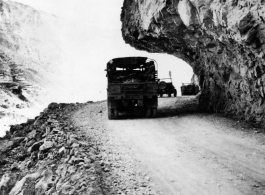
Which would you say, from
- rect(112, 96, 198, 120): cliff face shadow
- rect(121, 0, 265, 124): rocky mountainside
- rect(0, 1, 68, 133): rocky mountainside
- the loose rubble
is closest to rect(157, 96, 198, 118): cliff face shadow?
rect(112, 96, 198, 120): cliff face shadow

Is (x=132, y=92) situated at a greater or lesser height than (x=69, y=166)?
greater

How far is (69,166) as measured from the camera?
5305 millimetres

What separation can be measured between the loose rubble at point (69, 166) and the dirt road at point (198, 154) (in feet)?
1.29

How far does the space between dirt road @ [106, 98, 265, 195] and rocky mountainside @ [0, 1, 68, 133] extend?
13088mm

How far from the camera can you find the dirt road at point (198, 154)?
4199 mm

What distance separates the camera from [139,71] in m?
12.4

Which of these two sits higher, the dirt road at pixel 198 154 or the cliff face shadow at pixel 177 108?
the cliff face shadow at pixel 177 108

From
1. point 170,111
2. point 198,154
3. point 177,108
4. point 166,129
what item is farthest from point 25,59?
point 198,154

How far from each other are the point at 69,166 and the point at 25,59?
3700cm

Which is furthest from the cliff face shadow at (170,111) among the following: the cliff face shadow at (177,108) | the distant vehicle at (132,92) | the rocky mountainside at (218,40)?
the rocky mountainside at (218,40)

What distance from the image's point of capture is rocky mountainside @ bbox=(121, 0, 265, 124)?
6.71m

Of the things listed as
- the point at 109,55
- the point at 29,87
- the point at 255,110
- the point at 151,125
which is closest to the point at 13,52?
the point at 29,87

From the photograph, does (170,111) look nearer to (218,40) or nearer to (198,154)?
(218,40)

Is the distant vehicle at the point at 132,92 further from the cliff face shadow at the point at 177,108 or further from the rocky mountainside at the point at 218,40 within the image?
the rocky mountainside at the point at 218,40
